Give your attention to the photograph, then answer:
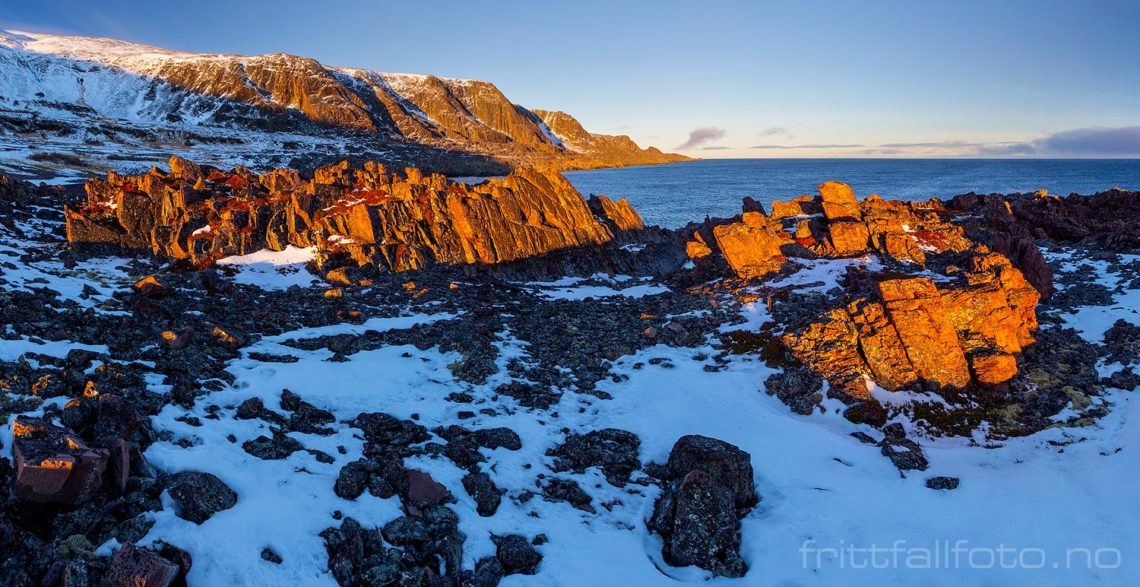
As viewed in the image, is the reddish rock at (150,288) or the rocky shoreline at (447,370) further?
the reddish rock at (150,288)

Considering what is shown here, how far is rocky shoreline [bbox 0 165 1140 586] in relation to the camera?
10703 mm

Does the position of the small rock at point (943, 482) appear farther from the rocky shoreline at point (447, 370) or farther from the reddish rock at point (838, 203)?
the reddish rock at point (838, 203)

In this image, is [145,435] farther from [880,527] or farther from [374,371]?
[880,527]

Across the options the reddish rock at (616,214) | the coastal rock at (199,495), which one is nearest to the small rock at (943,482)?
the coastal rock at (199,495)

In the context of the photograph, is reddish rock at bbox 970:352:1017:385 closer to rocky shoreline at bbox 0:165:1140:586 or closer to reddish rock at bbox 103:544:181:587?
rocky shoreline at bbox 0:165:1140:586

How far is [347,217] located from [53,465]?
1378 inches

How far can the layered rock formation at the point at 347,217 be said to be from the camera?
37.4 metres

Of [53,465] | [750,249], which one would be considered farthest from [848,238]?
[53,465]

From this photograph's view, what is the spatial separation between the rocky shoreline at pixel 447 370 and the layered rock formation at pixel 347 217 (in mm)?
262

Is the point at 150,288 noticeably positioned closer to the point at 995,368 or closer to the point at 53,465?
the point at 53,465

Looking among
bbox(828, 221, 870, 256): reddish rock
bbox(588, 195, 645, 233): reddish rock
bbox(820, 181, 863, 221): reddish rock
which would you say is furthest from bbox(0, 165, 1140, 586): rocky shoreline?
bbox(588, 195, 645, 233): reddish rock

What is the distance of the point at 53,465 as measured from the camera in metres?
9.61

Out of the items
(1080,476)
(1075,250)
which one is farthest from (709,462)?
(1075,250)

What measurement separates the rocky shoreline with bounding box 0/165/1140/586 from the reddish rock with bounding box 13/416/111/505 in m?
0.05
